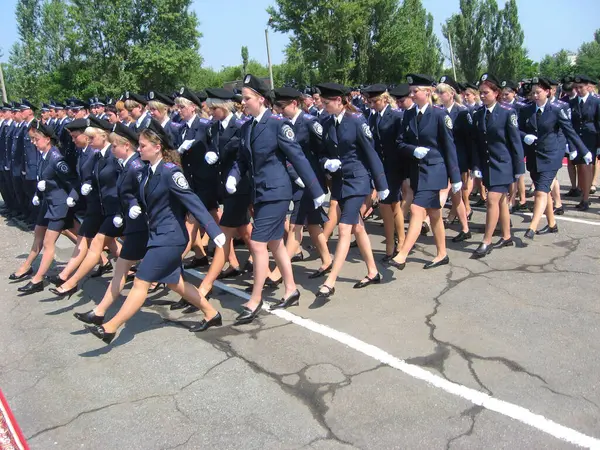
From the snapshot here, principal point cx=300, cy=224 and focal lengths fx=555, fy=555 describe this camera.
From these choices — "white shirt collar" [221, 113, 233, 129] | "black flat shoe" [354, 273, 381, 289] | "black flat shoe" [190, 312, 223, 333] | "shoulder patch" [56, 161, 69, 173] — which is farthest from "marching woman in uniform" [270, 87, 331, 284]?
"shoulder patch" [56, 161, 69, 173]

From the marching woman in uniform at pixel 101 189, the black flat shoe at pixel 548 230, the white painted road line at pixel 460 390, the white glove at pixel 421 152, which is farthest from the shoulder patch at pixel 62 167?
the black flat shoe at pixel 548 230

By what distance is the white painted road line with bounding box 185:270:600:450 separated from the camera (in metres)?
3.04

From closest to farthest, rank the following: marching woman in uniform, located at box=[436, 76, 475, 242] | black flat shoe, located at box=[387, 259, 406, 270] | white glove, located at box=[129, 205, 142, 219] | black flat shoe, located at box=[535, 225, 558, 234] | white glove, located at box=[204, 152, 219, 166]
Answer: white glove, located at box=[129, 205, 142, 219] < black flat shoe, located at box=[387, 259, 406, 270] < white glove, located at box=[204, 152, 219, 166] < marching woman in uniform, located at box=[436, 76, 475, 242] < black flat shoe, located at box=[535, 225, 558, 234]

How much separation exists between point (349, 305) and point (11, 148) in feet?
25.8

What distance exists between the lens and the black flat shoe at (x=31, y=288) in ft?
20.6

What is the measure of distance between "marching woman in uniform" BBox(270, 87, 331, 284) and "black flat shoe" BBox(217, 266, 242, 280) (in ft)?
2.04

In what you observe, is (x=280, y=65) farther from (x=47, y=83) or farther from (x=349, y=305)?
(x=349, y=305)

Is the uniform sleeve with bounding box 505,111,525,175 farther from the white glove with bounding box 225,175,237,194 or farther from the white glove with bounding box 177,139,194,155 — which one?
the white glove with bounding box 177,139,194,155

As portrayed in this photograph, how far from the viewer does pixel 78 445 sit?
3299mm

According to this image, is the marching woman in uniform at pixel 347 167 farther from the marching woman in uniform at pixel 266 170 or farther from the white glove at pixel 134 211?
the white glove at pixel 134 211

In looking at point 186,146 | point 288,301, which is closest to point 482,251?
point 288,301

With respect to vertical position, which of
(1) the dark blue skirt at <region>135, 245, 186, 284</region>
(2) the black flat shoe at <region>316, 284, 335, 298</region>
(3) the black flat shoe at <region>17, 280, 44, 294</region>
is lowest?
(3) the black flat shoe at <region>17, 280, 44, 294</region>

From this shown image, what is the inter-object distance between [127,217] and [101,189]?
88cm

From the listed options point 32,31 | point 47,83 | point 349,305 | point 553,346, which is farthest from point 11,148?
point 32,31
